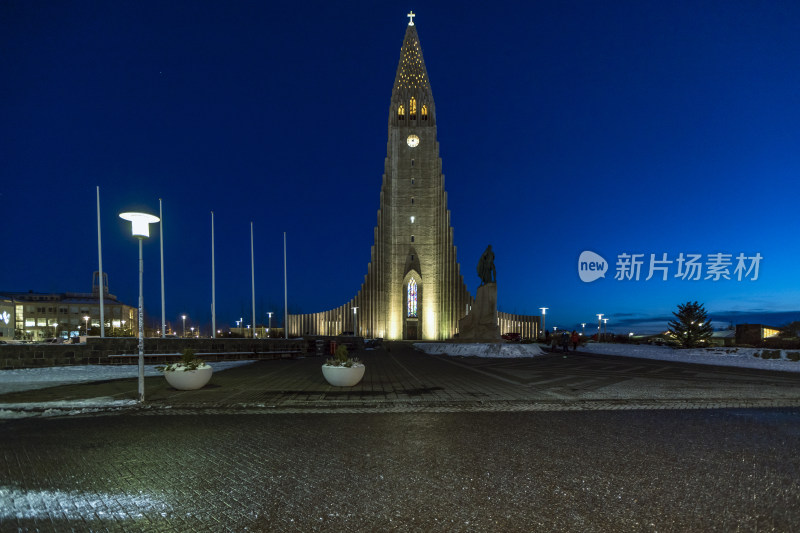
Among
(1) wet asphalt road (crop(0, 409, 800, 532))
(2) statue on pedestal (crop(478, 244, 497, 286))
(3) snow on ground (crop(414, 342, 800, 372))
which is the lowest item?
(3) snow on ground (crop(414, 342, 800, 372))

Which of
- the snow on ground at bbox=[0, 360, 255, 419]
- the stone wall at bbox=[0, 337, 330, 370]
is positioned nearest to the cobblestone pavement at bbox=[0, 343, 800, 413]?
the snow on ground at bbox=[0, 360, 255, 419]

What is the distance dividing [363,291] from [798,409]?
61.3 m

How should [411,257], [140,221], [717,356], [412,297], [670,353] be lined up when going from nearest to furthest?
[140,221] → [717,356] → [670,353] → [411,257] → [412,297]

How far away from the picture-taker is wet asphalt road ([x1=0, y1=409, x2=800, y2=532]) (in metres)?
3.89

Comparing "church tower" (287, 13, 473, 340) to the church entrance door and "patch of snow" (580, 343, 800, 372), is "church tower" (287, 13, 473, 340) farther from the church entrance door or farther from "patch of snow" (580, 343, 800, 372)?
"patch of snow" (580, 343, 800, 372)

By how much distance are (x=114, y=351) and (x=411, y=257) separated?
53994 mm

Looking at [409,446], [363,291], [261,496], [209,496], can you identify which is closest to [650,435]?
[409,446]

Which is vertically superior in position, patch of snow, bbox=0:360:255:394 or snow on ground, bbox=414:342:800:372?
patch of snow, bbox=0:360:255:394

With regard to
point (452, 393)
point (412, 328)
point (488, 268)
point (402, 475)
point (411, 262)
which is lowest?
point (412, 328)

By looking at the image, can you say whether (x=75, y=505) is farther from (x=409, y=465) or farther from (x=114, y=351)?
(x=114, y=351)

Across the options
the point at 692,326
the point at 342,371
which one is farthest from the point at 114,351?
the point at 692,326

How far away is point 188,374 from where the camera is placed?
451 inches

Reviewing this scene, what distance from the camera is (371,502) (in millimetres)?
4219

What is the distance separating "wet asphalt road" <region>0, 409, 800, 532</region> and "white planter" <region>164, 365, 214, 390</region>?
3.46 metres
